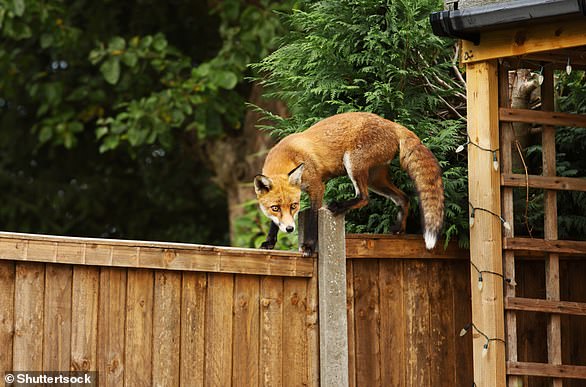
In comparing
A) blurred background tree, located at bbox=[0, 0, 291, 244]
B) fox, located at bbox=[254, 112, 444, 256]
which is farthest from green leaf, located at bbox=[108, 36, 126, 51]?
fox, located at bbox=[254, 112, 444, 256]

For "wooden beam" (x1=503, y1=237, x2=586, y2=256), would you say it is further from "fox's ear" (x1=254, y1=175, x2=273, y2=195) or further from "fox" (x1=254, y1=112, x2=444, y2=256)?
"fox's ear" (x1=254, y1=175, x2=273, y2=195)

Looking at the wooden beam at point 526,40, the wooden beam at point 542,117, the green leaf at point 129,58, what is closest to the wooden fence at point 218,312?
the wooden beam at point 542,117

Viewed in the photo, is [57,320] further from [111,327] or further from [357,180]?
[357,180]

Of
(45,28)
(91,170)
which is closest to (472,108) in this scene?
(45,28)

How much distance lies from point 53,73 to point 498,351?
8.39 meters

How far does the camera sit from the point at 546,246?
19.0 feet

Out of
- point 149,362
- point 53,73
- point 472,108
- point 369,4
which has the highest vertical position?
point 53,73

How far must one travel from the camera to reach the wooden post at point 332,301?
5449mm

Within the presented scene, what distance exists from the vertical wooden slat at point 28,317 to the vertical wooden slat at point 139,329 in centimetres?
44

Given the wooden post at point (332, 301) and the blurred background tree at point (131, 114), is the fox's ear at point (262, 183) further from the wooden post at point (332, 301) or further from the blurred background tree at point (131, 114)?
the blurred background tree at point (131, 114)

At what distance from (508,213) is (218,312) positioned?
1853 millimetres

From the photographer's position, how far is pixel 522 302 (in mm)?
5715

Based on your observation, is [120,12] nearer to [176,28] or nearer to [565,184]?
[176,28]

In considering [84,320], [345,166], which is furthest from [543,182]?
[84,320]
